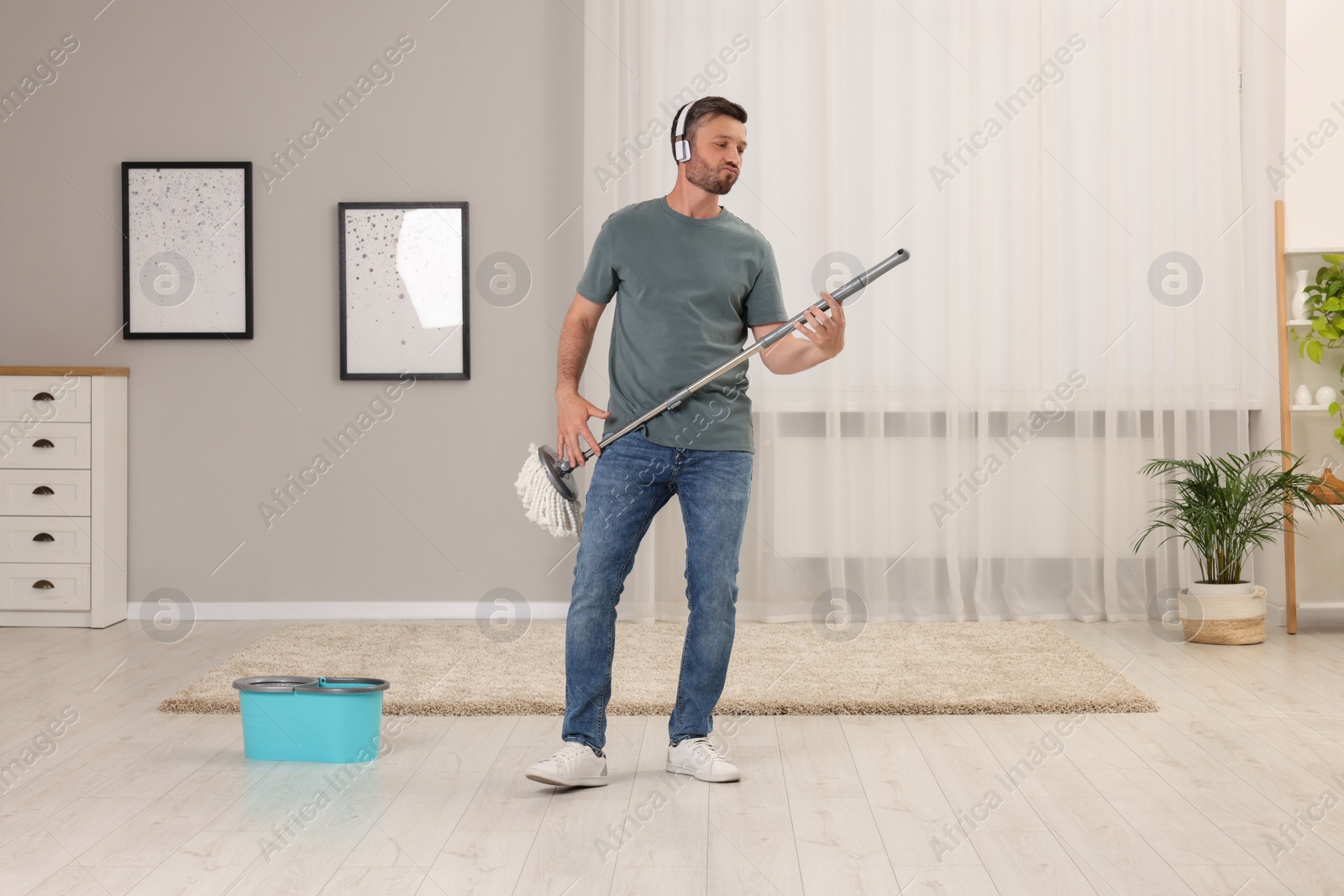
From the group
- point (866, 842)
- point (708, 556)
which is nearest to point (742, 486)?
point (708, 556)

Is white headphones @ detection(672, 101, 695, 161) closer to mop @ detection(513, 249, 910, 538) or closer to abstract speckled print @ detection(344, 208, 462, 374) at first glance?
mop @ detection(513, 249, 910, 538)

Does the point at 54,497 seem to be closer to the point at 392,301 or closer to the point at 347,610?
the point at 347,610

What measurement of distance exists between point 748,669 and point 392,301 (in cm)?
190

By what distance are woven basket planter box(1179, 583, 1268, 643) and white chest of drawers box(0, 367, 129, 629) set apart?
3.61m

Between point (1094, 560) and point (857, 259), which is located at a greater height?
point (857, 259)

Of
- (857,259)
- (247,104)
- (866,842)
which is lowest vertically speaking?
(866,842)

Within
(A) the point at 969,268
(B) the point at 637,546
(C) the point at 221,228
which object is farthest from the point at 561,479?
(C) the point at 221,228

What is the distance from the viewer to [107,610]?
13.5ft

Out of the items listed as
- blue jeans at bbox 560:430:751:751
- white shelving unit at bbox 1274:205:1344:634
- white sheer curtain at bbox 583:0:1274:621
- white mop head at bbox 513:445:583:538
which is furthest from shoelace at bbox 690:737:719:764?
white shelving unit at bbox 1274:205:1344:634

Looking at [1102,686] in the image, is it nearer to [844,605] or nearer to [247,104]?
[844,605]

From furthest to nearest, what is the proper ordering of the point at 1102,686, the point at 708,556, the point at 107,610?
the point at 107,610 < the point at 1102,686 < the point at 708,556

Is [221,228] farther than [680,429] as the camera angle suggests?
Yes

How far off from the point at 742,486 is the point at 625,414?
263 millimetres

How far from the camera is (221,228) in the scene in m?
4.24
